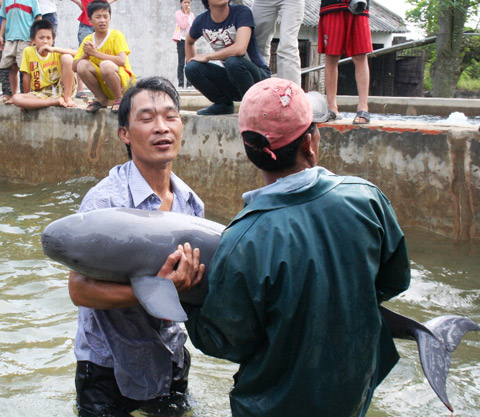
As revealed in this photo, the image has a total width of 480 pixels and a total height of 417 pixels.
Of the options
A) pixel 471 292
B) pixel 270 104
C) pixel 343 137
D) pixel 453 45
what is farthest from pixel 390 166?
pixel 453 45

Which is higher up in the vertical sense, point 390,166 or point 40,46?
point 40,46

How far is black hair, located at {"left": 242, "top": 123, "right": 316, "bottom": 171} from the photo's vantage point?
1886 millimetres

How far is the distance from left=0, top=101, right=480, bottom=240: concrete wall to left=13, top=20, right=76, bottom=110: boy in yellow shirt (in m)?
0.19

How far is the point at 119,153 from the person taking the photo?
7.30m

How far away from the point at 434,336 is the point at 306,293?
62 cm

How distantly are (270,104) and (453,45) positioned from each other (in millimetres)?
13861

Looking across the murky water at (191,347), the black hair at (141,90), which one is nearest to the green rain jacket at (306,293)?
the black hair at (141,90)

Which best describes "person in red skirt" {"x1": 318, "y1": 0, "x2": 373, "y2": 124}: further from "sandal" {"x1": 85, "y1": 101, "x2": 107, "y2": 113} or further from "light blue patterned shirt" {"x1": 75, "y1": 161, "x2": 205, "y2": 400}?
"light blue patterned shirt" {"x1": 75, "y1": 161, "x2": 205, "y2": 400}

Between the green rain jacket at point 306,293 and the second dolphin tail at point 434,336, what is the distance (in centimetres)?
23

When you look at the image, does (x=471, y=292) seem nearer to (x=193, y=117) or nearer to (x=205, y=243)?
(x=205, y=243)

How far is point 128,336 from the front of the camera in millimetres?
2467

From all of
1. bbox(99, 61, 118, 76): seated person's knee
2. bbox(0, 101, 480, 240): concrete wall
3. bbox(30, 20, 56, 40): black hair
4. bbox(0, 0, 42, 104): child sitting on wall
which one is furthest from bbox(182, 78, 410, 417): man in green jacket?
bbox(0, 0, 42, 104): child sitting on wall

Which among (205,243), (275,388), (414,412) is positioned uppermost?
(205,243)

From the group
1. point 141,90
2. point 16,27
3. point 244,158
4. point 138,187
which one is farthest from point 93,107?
point 138,187
